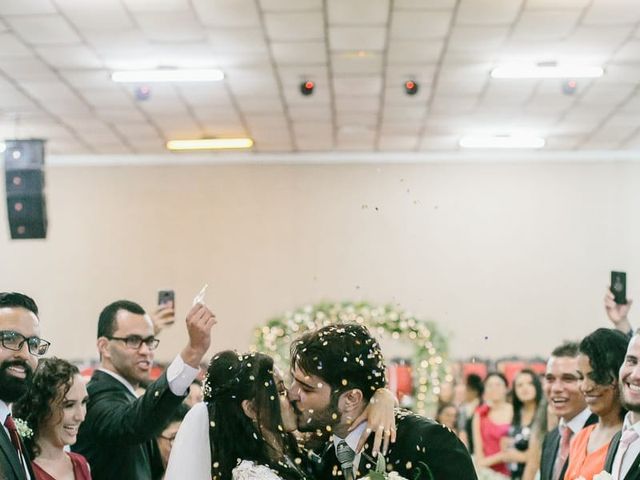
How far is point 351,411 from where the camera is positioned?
2.98 meters

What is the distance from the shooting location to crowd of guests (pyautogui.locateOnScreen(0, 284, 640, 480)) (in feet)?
9.75

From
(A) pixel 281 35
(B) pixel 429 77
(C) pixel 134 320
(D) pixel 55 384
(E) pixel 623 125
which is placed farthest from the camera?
(E) pixel 623 125

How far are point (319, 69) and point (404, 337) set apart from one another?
8.88 ft

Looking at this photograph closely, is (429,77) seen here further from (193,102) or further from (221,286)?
(221,286)

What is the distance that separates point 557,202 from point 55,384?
823 centimetres

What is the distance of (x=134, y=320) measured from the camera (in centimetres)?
459


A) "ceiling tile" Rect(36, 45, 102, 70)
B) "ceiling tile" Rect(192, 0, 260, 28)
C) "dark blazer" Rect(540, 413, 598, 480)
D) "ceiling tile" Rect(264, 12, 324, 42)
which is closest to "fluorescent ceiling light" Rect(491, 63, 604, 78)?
"ceiling tile" Rect(264, 12, 324, 42)

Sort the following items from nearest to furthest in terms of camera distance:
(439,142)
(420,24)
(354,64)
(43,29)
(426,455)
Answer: (426,455), (420,24), (43,29), (354,64), (439,142)

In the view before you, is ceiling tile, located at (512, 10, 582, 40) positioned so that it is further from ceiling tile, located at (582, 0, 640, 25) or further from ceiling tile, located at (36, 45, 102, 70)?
ceiling tile, located at (36, 45, 102, 70)

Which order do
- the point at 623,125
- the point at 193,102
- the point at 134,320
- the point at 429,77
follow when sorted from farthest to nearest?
the point at 623,125, the point at 193,102, the point at 429,77, the point at 134,320

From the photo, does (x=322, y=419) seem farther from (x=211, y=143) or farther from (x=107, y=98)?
(x=211, y=143)

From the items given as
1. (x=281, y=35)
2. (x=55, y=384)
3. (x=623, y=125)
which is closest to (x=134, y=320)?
(x=55, y=384)

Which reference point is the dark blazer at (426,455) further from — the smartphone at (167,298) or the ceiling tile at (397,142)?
the ceiling tile at (397,142)

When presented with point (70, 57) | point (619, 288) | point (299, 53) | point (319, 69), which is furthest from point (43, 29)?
point (619, 288)
